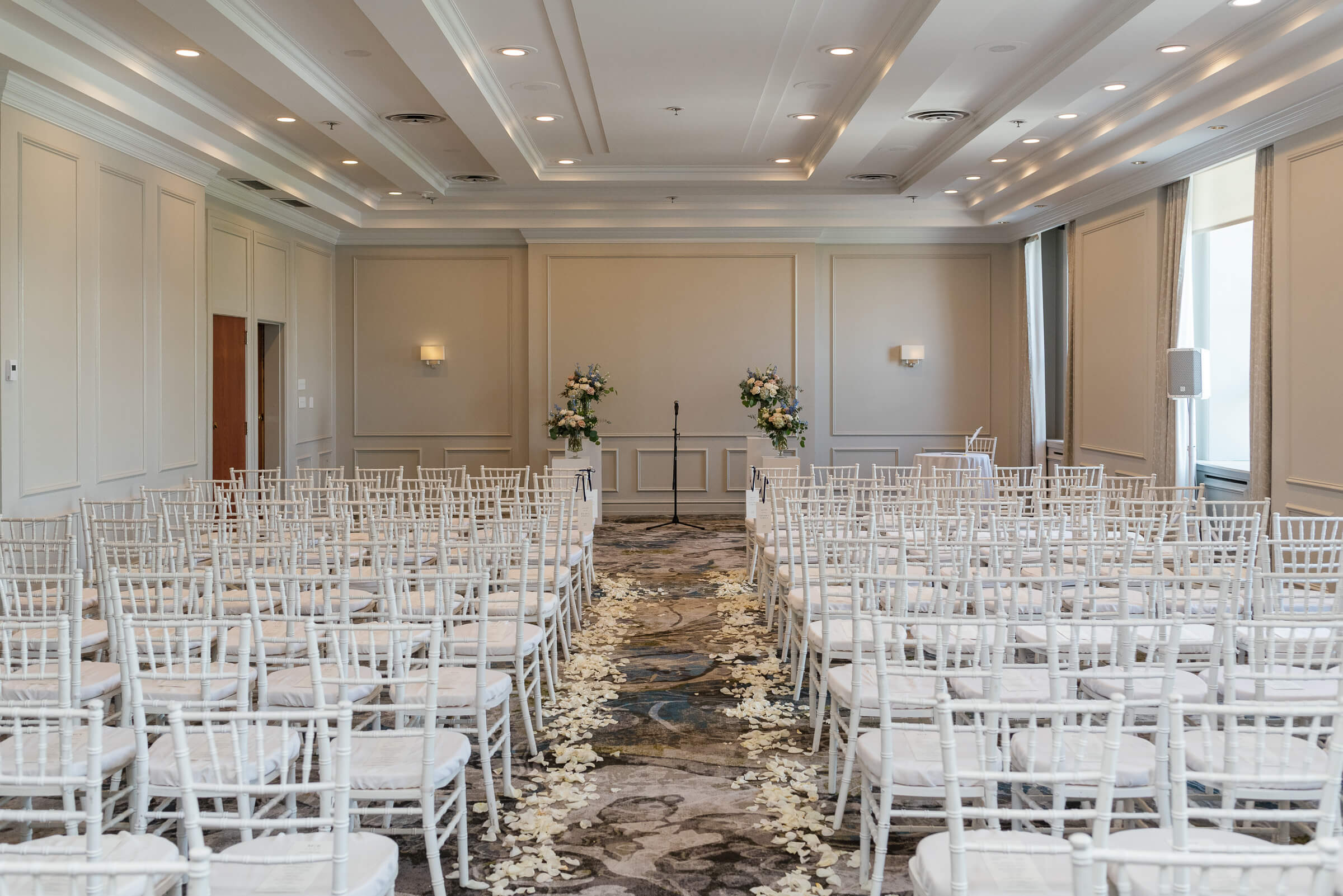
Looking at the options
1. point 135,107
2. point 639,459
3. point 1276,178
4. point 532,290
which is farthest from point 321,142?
point 1276,178

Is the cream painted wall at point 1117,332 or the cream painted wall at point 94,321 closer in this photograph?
the cream painted wall at point 94,321

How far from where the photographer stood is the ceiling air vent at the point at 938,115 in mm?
8367

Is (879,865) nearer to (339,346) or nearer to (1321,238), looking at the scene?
(1321,238)

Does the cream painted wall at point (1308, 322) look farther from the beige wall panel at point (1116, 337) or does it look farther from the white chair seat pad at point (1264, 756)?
the white chair seat pad at point (1264, 756)

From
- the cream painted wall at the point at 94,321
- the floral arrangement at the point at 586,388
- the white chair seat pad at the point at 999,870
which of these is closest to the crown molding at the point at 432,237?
the floral arrangement at the point at 586,388

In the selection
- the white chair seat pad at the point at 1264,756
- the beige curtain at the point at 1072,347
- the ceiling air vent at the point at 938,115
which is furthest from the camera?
the beige curtain at the point at 1072,347

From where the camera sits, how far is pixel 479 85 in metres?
7.29

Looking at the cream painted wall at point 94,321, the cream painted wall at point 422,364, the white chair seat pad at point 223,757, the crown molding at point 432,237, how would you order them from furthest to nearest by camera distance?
the cream painted wall at point 422,364 < the crown molding at point 432,237 < the cream painted wall at point 94,321 < the white chair seat pad at point 223,757

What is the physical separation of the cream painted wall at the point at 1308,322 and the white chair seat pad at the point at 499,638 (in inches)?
211

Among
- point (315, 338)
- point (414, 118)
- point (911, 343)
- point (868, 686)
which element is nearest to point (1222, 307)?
point (911, 343)

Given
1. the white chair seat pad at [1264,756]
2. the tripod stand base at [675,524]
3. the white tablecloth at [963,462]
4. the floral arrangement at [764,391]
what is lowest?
the tripod stand base at [675,524]

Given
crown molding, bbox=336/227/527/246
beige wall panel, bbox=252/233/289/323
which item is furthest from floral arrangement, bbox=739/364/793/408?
beige wall panel, bbox=252/233/289/323

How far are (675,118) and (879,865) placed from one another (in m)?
7.47

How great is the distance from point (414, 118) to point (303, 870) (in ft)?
24.0
